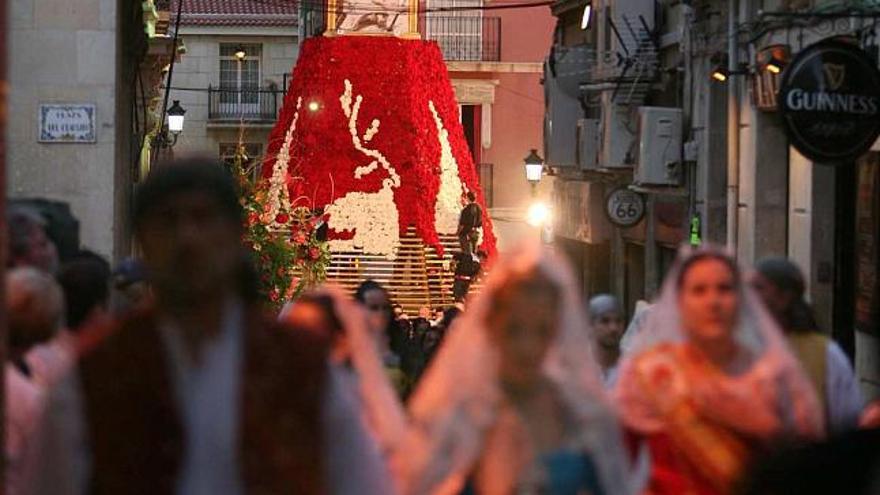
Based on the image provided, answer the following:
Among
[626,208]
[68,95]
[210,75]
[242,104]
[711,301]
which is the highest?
[210,75]

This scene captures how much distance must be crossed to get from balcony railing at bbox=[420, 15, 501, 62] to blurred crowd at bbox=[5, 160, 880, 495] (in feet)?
114

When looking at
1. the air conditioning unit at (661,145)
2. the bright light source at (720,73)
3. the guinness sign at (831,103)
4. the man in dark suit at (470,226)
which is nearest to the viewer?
the guinness sign at (831,103)

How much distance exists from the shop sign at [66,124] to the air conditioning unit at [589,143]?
1561 cm

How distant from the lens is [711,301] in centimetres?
605

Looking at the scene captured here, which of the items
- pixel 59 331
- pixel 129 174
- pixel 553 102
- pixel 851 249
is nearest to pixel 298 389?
pixel 59 331

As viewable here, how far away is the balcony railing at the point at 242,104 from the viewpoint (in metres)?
54.4

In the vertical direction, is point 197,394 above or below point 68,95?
below

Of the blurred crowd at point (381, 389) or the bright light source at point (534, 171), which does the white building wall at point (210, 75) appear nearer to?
the bright light source at point (534, 171)

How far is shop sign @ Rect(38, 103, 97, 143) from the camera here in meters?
16.0

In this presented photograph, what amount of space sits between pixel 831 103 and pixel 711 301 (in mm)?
9827

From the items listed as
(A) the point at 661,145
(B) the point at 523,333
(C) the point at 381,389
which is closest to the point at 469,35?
(A) the point at 661,145

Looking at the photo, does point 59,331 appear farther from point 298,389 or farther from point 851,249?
point 851,249

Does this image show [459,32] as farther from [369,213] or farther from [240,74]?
[369,213]

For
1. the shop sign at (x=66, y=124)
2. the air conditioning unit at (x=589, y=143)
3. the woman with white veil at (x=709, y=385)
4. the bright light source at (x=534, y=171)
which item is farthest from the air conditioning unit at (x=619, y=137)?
the woman with white veil at (x=709, y=385)
